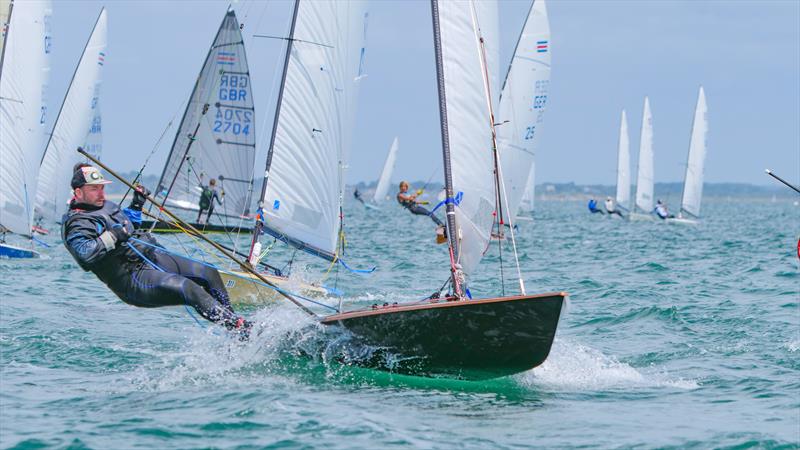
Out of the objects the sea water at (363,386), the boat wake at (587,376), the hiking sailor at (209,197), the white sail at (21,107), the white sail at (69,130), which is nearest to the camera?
the sea water at (363,386)

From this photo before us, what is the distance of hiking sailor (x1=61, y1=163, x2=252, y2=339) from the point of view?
902cm

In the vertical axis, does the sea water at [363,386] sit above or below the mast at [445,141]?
below

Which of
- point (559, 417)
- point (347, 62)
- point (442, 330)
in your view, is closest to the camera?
point (559, 417)

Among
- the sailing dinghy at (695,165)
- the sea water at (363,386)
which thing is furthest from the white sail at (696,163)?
the sea water at (363,386)

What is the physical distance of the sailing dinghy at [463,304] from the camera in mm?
8945

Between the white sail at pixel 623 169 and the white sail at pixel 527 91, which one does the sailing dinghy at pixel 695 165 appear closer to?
the white sail at pixel 623 169

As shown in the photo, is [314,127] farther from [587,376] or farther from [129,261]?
[587,376]

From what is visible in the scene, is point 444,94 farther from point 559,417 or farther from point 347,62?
point 347,62

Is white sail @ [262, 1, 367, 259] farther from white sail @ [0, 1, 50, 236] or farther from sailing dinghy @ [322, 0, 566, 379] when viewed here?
white sail @ [0, 1, 50, 236]

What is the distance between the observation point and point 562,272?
22000mm

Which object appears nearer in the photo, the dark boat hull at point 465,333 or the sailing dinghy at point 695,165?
the dark boat hull at point 465,333

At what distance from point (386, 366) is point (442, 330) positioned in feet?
2.13

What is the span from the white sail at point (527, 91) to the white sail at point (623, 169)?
32564mm

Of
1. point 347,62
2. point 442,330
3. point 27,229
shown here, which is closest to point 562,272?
point 347,62
